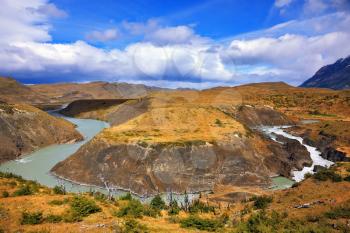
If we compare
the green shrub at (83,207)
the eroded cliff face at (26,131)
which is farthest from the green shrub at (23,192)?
the eroded cliff face at (26,131)

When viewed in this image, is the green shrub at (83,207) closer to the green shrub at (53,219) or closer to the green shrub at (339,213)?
the green shrub at (53,219)

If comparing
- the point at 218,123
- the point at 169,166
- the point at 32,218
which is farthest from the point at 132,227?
the point at 218,123

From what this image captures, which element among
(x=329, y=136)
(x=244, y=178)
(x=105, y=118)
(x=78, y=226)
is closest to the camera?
(x=78, y=226)

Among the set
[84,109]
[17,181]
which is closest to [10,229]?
[17,181]

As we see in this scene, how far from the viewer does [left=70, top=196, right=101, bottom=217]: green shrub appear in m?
23.3

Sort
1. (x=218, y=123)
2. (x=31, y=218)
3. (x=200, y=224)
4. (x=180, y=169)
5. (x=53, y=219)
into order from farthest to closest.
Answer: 1. (x=218, y=123)
2. (x=180, y=169)
3. (x=200, y=224)
4. (x=53, y=219)
5. (x=31, y=218)

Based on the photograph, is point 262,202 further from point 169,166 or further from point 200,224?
point 169,166

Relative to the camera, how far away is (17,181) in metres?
33.4

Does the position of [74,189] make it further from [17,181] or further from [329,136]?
[329,136]

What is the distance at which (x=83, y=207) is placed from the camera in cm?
2373

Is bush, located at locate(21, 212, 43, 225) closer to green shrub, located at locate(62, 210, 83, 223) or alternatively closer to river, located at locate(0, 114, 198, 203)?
green shrub, located at locate(62, 210, 83, 223)

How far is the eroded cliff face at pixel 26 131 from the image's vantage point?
7239 cm

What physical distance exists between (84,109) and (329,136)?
11398cm

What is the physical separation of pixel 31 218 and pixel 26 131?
63.8 metres
